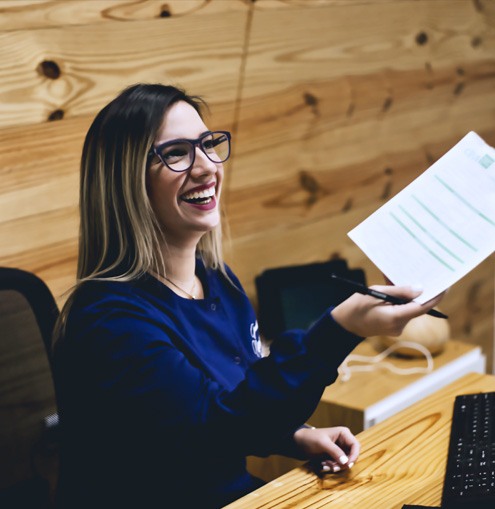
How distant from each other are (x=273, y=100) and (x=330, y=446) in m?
1.22

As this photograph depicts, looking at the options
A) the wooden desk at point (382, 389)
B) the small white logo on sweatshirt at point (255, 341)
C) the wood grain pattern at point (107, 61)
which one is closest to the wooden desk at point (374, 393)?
the wooden desk at point (382, 389)

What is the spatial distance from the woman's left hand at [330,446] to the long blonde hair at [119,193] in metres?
0.41

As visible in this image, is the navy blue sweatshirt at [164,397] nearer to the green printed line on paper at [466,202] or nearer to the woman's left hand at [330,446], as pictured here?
the woman's left hand at [330,446]

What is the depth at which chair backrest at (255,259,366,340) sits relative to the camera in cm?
235

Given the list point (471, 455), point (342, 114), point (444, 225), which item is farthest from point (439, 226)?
point (342, 114)

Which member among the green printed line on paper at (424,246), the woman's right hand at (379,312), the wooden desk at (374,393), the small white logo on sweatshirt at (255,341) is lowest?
the wooden desk at (374,393)

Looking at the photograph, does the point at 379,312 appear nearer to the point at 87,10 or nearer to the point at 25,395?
the point at 25,395

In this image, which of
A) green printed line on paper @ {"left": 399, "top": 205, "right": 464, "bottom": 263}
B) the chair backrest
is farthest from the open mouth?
the chair backrest

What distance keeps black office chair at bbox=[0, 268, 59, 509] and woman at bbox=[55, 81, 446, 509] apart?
47 mm

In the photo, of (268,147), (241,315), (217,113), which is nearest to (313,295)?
(268,147)

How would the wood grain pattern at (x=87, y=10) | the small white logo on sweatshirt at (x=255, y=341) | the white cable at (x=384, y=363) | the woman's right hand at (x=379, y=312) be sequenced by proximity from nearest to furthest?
the woman's right hand at (x=379, y=312)
the small white logo on sweatshirt at (x=255, y=341)
the wood grain pattern at (x=87, y=10)
the white cable at (x=384, y=363)

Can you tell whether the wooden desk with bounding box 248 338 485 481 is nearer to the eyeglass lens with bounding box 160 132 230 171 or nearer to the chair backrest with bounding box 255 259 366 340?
the chair backrest with bounding box 255 259 366 340

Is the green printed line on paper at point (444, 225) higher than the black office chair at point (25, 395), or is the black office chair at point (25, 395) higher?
the green printed line on paper at point (444, 225)

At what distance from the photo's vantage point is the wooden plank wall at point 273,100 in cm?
179
